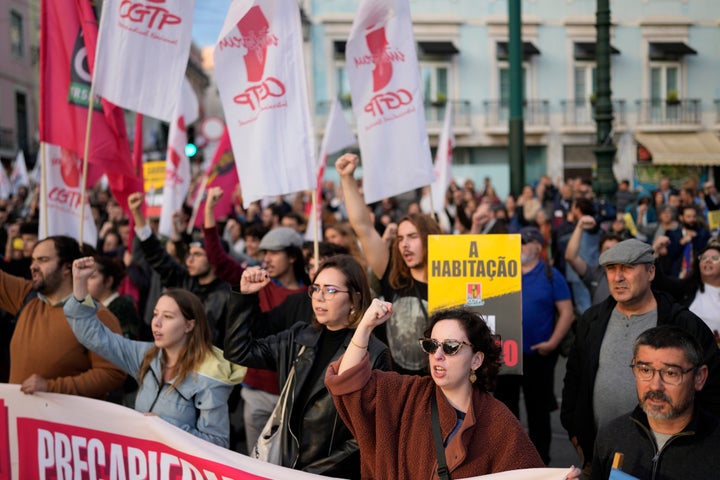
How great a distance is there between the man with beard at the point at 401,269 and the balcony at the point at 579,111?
3022 centimetres

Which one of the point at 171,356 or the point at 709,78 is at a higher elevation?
the point at 709,78

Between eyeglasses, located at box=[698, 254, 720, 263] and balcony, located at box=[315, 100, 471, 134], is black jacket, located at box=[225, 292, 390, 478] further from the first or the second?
balcony, located at box=[315, 100, 471, 134]

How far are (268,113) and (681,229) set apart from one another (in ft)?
20.4

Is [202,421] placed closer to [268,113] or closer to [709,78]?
[268,113]

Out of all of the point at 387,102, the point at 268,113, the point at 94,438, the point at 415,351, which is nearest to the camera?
the point at 94,438

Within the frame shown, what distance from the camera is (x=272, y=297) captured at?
593cm

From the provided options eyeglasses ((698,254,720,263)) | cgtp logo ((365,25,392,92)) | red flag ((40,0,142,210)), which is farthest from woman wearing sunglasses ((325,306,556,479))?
red flag ((40,0,142,210))

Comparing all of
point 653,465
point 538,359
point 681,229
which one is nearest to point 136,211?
point 538,359

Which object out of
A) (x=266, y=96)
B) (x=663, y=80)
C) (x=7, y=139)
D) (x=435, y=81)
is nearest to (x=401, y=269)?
(x=266, y=96)

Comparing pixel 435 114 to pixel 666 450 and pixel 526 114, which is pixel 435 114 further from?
pixel 666 450

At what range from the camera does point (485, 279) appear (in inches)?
197

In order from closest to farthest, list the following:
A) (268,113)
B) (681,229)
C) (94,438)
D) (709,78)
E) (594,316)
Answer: (94,438), (594,316), (268,113), (681,229), (709,78)

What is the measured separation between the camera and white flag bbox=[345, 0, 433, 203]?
21.2ft

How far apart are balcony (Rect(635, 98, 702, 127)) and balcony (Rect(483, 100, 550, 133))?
148 inches
